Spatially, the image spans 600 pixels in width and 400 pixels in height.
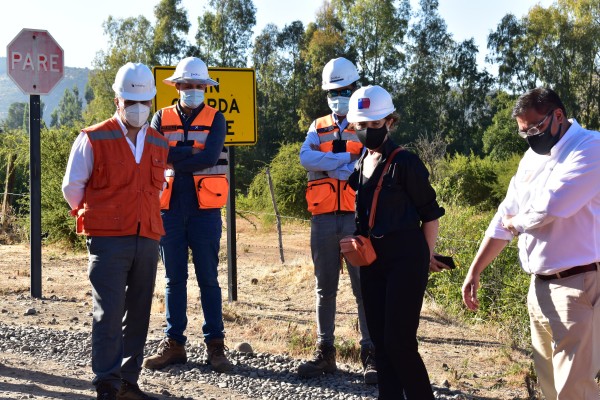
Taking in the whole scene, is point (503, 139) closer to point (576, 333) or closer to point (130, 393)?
point (130, 393)

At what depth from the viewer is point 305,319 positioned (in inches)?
388

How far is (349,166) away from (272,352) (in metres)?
1.95

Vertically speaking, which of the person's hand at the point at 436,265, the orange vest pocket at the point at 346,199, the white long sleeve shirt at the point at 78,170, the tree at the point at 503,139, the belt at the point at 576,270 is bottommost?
the person's hand at the point at 436,265

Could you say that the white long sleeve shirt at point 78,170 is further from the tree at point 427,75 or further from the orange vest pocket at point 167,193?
the tree at point 427,75

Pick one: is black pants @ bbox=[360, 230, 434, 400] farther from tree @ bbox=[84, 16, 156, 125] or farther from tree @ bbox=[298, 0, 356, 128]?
tree @ bbox=[84, 16, 156, 125]

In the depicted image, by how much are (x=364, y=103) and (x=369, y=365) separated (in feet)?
7.29

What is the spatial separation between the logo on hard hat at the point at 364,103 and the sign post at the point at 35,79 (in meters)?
6.44

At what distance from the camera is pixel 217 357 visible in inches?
277

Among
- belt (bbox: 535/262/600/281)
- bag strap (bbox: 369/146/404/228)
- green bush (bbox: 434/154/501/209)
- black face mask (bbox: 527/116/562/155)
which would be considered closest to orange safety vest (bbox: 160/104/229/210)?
bag strap (bbox: 369/146/404/228)

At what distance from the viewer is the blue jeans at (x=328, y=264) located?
6.85 metres

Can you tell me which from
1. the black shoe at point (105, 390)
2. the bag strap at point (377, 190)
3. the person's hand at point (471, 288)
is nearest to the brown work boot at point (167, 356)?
the black shoe at point (105, 390)

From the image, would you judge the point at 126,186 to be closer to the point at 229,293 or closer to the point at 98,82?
the point at 229,293

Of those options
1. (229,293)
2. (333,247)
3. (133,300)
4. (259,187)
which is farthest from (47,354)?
(259,187)

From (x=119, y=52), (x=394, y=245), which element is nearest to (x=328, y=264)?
(x=394, y=245)
